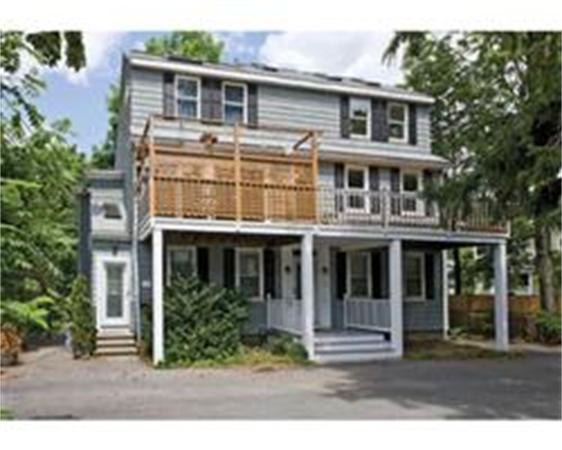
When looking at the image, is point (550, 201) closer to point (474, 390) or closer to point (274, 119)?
point (474, 390)

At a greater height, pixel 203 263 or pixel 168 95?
pixel 168 95

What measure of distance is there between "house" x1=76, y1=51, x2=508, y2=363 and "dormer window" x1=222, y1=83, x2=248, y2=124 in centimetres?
2

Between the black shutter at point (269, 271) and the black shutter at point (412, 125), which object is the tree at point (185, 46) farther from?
the black shutter at point (269, 271)

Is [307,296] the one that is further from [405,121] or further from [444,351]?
[405,121]

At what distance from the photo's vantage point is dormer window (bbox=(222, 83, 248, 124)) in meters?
14.1

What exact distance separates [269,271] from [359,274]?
5.87ft

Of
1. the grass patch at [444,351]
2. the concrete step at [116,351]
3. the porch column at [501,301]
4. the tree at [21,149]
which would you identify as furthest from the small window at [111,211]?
the porch column at [501,301]

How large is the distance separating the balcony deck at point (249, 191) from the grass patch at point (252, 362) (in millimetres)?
1927

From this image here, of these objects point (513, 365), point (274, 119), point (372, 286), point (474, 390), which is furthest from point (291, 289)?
point (474, 390)

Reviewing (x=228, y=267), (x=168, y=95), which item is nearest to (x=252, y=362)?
(x=228, y=267)

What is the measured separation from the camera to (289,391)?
8633 mm

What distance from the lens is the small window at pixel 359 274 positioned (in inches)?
584
